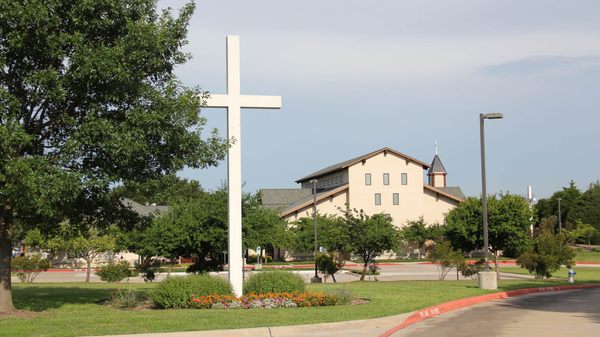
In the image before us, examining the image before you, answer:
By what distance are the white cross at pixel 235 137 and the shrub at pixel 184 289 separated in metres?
0.44

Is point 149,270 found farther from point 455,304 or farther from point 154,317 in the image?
point 154,317

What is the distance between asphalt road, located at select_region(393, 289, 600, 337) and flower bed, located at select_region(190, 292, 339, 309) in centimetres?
298

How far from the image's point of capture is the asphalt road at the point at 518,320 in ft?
43.6

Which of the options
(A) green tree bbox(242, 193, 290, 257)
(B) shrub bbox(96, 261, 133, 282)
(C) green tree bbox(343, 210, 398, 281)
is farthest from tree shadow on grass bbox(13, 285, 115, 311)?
(C) green tree bbox(343, 210, 398, 281)

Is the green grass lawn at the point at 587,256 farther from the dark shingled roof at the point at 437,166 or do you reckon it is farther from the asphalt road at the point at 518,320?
the asphalt road at the point at 518,320

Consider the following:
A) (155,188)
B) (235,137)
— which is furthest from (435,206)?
(155,188)

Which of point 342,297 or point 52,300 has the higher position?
point 342,297

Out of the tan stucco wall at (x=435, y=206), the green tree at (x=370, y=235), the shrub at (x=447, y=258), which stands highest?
the tan stucco wall at (x=435, y=206)

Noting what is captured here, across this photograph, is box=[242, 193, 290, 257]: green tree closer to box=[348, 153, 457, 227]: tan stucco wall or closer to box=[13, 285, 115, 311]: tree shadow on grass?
box=[13, 285, 115, 311]: tree shadow on grass

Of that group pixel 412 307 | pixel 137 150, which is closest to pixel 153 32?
pixel 137 150

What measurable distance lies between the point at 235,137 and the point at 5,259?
21.3 feet

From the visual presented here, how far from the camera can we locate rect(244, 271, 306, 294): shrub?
60.2 feet

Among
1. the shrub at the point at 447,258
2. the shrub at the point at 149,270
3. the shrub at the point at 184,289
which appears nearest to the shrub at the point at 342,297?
the shrub at the point at 184,289

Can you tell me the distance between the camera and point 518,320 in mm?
15523
